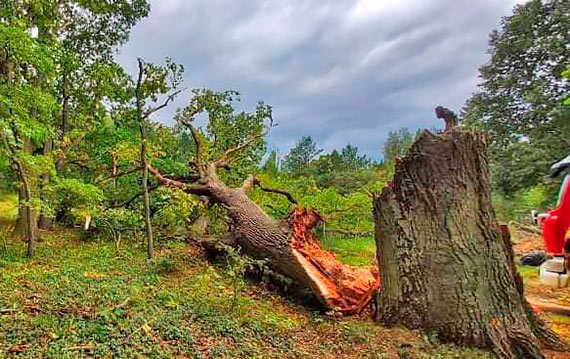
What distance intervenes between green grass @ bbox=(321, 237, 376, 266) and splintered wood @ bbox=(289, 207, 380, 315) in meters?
2.30

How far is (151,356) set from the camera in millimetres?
2230

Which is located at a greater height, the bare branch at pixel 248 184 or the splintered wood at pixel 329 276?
the bare branch at pixel 248 184

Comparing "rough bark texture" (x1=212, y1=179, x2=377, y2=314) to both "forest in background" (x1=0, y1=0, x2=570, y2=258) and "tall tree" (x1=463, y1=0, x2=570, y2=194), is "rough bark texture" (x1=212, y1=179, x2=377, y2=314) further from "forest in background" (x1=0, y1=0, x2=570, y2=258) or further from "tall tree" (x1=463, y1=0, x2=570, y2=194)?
"tall tree" (x1=463, y1=0, x2=570, y2=194)

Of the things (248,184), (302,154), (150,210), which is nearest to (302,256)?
(248,184)

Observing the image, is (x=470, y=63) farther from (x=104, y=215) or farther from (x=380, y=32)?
(x=104, y=215)

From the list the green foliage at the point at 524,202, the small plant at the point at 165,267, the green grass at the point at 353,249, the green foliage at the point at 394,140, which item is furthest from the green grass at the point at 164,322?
the green foliage at the point at 394,140

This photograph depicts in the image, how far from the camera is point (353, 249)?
783 centimetres

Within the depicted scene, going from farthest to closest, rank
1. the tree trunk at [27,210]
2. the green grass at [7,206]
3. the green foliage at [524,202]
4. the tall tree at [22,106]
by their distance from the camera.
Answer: the green foliage at [524,202] < the green grass at [7,206] < the tree trunk at [27,210] < the tall tree at [22,106]

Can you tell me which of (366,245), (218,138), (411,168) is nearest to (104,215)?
(218,138)

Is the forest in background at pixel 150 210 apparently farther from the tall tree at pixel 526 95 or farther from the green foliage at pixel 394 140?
the green foliage at pixel 394 140

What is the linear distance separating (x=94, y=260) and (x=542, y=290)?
20.6 feet

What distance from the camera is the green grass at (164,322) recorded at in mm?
2324

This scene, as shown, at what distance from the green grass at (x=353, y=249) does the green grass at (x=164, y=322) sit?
287 cm

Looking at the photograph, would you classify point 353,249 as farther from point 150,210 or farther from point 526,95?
point 526,95
